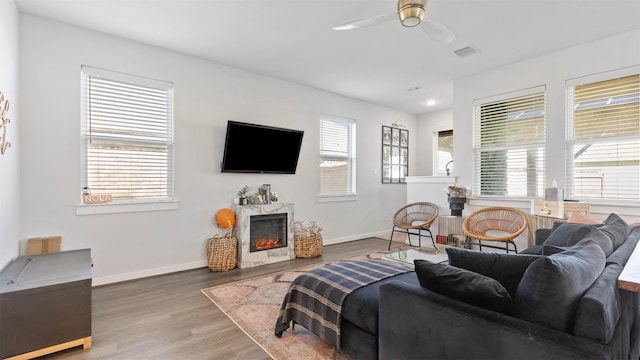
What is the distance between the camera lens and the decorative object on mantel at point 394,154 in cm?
638

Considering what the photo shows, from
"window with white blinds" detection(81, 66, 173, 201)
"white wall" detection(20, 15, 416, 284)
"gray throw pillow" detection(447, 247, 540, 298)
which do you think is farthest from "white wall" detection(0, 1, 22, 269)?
"gray throw pillow" detection(447, 247, 540, 298)

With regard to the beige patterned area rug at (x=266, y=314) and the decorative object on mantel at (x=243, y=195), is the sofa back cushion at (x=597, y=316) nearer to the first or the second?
the beige patterned area rug at (x=266, y=314)

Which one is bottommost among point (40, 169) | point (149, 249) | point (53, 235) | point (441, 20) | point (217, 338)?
point (217, 338)

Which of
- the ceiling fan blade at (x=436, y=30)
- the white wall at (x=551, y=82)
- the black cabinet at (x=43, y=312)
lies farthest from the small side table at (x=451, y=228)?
the black cabinet at (x=43, y=312)

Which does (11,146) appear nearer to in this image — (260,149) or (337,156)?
(260,149)

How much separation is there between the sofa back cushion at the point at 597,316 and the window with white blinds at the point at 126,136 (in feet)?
12.8

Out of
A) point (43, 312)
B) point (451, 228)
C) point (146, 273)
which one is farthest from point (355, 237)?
point (43, 312)

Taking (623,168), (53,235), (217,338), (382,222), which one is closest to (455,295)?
(217,338)

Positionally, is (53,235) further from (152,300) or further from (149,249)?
(152,300)

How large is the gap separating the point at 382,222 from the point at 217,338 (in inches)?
181

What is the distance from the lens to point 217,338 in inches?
88.4

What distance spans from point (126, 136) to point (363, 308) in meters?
3.28

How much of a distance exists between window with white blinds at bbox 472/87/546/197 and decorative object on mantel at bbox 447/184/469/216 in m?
0.23

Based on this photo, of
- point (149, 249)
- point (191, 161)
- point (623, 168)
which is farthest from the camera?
point (191, 161)
